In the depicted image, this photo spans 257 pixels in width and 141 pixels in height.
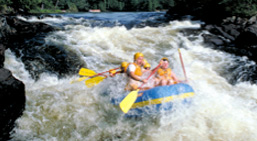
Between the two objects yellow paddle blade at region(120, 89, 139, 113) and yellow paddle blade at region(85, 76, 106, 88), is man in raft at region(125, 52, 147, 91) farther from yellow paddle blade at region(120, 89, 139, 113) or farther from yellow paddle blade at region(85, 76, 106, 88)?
yellow paddle blade at region(85, 76, 106, 88)

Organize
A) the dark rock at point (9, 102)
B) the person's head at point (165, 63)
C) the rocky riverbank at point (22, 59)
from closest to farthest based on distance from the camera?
the dark rock at point (9, 102) → the rocky riverbank at point (22, 59) → the person's head at point (165, 63)

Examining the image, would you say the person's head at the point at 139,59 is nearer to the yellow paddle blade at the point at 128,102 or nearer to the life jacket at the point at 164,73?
the life jacket at the point at 164,73

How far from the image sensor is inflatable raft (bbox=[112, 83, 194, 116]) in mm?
3494

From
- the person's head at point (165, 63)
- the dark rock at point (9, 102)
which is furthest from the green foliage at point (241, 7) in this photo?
the dark rock at point (9, 102)

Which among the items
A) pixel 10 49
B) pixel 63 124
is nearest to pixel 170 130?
pixel 63 124

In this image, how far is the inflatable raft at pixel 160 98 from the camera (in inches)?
138

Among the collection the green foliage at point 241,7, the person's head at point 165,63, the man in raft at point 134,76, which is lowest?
the man in raft at point 134,76

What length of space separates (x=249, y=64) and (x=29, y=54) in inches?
313

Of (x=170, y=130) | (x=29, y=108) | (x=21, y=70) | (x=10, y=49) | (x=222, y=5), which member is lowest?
(x=170, y=130)

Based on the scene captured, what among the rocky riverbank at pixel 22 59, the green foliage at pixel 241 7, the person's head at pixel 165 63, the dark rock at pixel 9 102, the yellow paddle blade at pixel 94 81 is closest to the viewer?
the dark rock at pixel 9 102

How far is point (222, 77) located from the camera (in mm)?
6016

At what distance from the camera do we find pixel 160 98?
11.4 ft

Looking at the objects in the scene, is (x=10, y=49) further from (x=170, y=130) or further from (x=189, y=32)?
(x=189, y=32)

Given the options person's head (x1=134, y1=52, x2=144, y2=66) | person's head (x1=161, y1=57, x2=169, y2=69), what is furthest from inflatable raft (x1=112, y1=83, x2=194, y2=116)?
person's head (x1=134, y1=52, x2=144, y2=66)
